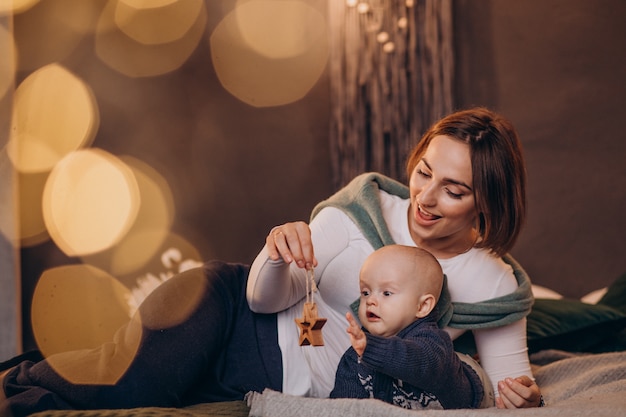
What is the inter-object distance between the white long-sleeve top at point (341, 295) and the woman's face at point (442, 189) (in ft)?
0.35

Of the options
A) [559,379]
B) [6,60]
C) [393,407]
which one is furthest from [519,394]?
[6,60]

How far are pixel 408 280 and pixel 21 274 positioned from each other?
2039 mm

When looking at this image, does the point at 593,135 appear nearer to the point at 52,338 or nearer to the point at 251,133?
the point at 251,133

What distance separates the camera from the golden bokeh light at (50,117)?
290 cm

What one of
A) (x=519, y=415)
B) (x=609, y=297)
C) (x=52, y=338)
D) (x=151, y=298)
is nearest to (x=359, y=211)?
(x=151, y=298)

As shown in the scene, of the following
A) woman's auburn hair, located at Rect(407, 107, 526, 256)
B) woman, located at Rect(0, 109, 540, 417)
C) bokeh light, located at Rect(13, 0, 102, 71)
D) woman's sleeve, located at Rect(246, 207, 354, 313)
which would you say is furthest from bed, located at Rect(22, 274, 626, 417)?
bokeh light, located at Rect(13, 0, 102, 71)

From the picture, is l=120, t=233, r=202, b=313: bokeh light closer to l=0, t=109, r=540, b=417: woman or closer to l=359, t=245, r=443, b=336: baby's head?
l=0, t=109, r=540, b=417: woman

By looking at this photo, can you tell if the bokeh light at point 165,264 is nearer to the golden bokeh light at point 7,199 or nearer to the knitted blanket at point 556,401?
the golden bokeh light at point 7,199

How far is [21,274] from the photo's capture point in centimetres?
298

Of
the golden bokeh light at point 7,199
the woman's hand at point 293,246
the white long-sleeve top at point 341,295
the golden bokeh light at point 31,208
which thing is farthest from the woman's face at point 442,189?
the golden bokeh light at point 31,208

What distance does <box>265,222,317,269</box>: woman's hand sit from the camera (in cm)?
150

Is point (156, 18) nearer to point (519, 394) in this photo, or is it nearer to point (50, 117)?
point (50, 117)

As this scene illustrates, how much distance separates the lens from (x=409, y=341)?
4.68 ft

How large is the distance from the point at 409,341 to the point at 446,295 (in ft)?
1.21
